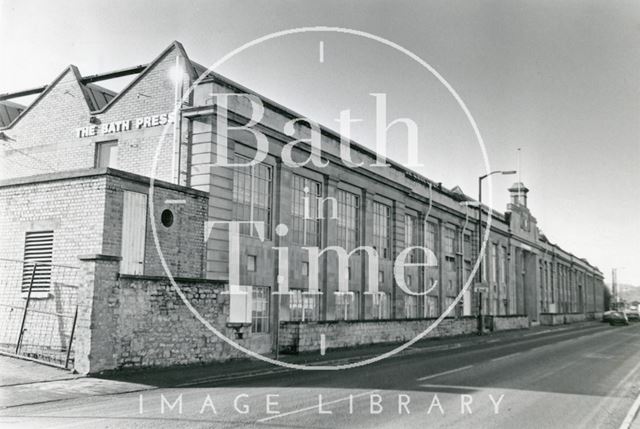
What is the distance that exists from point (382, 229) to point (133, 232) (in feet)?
60.4

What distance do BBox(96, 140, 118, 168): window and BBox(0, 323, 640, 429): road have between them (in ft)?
36.6

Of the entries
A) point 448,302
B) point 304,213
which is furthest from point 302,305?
point 448,302

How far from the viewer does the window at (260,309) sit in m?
21.9

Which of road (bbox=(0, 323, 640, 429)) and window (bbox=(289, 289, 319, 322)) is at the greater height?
window (bbox=(289, 289, 319, 322))

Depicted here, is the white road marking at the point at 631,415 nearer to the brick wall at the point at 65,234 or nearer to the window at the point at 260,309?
the brick wall at the point at 65,234

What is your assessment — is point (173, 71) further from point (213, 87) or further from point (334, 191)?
point (334, 191)

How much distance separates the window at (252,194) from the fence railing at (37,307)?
657 centimetres

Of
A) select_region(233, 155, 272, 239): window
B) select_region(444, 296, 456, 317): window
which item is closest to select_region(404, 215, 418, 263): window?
select_region(444, 296, 456, 317): window

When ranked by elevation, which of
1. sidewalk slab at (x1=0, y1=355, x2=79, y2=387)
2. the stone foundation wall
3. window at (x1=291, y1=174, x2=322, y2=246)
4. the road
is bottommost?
the stone foundation wall

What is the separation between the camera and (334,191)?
27875 millimetres

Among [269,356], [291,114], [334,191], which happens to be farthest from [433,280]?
[269,356]

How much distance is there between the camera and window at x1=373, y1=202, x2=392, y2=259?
32.4 meters

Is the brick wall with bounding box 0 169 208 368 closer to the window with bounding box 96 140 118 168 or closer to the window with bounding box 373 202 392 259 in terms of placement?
the window with bounding box 96 140 118 168

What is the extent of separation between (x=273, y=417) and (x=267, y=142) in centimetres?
→ 1475
